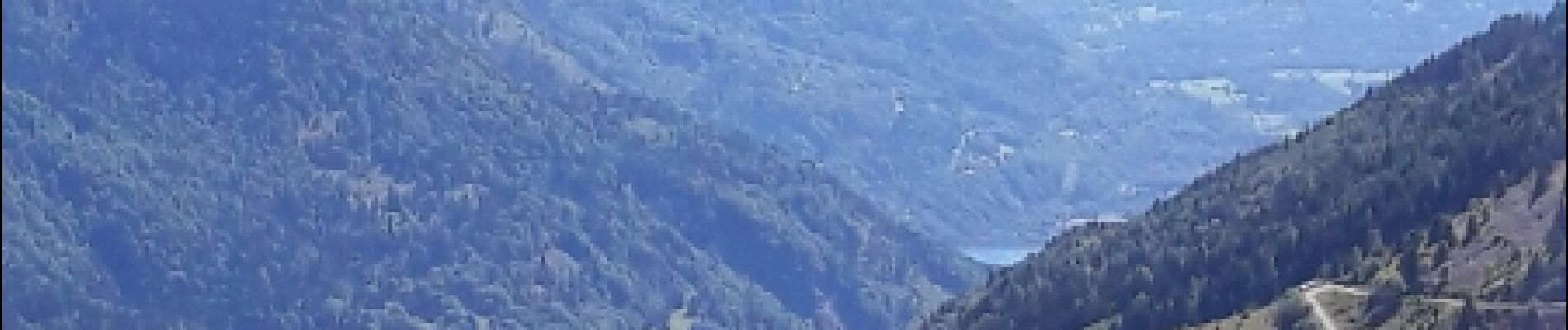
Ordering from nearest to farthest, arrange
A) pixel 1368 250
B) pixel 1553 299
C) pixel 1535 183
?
Result: pixel 1553 299
pixel 1535 183
pixel 1368 250

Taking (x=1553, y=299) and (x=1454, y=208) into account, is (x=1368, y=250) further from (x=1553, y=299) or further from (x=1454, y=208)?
(x=1553, y=299)

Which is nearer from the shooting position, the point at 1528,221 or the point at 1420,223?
the point at 1528,221

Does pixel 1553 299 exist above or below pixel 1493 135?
below

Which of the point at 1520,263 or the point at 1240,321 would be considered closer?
the point at 1520,263

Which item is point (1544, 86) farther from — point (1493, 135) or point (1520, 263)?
point (1520, 263)

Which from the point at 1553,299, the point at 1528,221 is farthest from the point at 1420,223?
the point at 1553,299

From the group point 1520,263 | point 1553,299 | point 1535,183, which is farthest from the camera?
point 1535,183

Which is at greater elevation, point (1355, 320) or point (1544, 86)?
point (1544, 86)

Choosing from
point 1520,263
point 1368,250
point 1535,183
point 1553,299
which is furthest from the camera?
point 1368,250

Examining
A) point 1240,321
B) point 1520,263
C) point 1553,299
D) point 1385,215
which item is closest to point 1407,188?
point 1385,215
